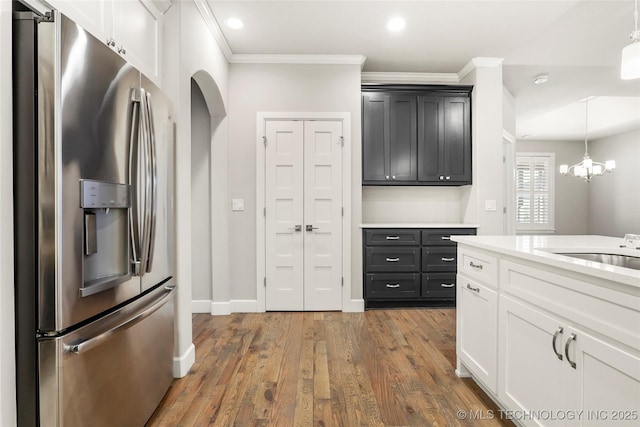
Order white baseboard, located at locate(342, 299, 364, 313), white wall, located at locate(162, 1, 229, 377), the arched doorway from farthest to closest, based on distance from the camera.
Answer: white baseboard, located at locate(342, 299, 364, 313), the arched doorway, white wall, located at locate(162, 1, 229, 377)

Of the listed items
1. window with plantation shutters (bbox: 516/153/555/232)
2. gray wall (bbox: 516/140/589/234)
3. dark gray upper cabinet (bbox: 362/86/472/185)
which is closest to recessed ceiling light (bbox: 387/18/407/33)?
dark gray upper cabinet (bbox: 362/86/472/185)

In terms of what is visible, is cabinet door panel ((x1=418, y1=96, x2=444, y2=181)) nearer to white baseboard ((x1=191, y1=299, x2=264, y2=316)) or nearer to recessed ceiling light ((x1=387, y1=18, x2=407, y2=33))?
recessed ceiling light ((x1=387, y1=18, x2=407, y2=33))

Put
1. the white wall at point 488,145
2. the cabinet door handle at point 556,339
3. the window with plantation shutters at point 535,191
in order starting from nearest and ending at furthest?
the cabinet door handle at point 556,339 < the white wall at point 488,145 < the window with plantation shutters at point 535,191

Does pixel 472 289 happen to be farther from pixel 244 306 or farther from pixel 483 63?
pixel 483 63

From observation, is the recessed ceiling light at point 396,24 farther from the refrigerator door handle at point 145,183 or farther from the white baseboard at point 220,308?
the white baseboard at point 220,308

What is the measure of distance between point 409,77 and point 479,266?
2.92 meters

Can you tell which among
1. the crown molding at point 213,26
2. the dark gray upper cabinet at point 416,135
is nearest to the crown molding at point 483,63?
the dark gray upper cabinet at point 416,135

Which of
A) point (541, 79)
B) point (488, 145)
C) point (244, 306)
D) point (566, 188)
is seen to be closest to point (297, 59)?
point (488, 145)

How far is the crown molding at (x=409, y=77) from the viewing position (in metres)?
4.00

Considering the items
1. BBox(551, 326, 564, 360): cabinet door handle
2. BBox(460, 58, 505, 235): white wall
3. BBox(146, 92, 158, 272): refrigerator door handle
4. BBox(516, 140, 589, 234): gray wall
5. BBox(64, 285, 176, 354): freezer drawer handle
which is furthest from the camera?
BBox(516, 140, 589, 234): gray wall

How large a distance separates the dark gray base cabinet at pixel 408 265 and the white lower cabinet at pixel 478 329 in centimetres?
144

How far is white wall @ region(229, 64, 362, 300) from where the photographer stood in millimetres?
3555

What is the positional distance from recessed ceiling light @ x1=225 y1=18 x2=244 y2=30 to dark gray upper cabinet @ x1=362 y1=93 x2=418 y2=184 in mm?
1511

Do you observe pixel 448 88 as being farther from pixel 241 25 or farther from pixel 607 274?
pixel 607 274
